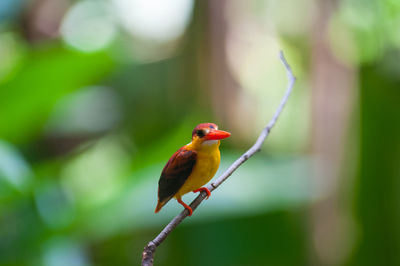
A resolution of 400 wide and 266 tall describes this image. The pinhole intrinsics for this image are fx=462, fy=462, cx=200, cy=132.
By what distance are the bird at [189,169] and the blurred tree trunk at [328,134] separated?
2224mm

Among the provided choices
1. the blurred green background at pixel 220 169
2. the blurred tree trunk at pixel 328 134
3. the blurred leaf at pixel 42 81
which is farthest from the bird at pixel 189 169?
the blurred tree trunk at pixel 328 134

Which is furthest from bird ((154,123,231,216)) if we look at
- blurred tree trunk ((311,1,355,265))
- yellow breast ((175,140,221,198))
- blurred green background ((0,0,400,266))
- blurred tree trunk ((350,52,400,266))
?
blurred tree trunk ((350,52,400,266))

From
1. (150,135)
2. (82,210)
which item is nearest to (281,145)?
(150,135)

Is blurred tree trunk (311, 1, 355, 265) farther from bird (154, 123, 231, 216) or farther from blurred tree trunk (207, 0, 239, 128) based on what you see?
bird (154, 123, 231, 216)

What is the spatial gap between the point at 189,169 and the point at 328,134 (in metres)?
2.44

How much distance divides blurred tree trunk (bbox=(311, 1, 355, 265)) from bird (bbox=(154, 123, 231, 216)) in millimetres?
2224

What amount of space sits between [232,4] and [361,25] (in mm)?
1659

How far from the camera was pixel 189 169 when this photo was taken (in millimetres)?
536

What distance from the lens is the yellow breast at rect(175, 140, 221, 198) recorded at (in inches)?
20.3

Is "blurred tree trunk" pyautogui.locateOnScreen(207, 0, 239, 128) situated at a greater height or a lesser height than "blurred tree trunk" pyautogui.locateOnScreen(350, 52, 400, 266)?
greater

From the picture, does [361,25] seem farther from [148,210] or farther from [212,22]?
[148,210]

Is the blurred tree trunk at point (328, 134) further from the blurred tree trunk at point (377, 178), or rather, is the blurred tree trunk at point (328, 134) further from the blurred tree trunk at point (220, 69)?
the blurred tree trunk at point (220, 69)

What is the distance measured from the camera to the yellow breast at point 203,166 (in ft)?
1.69

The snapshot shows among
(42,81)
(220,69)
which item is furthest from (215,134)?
(220,69)
